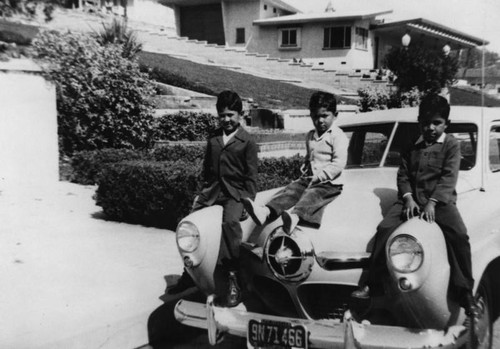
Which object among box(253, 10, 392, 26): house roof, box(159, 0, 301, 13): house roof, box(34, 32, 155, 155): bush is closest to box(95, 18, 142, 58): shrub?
box(34, 32, 155, 155): bush

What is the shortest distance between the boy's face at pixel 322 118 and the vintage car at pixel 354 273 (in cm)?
56

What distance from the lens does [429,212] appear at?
3504 mm

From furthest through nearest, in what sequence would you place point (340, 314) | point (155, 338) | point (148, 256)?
point (148, 256)
point (155, 338)
point (340, 314)

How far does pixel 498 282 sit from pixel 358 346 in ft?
4.94

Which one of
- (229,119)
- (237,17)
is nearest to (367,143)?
(229,119)

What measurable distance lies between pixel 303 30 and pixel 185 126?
81.4 feet

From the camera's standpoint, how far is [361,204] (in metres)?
4.03

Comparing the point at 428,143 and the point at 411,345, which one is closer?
the point at 411,345

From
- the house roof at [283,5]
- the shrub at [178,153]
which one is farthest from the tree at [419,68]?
the house roof at [283,5]

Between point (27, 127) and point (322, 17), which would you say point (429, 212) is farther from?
point (322, 17)

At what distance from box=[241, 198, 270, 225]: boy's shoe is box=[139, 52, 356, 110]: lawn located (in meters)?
14.7

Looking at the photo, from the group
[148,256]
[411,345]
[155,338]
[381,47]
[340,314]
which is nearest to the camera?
[411,345]

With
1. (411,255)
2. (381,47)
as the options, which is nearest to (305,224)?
(411,255)

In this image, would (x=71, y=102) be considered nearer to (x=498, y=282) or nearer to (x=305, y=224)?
(x=305, y=224)
